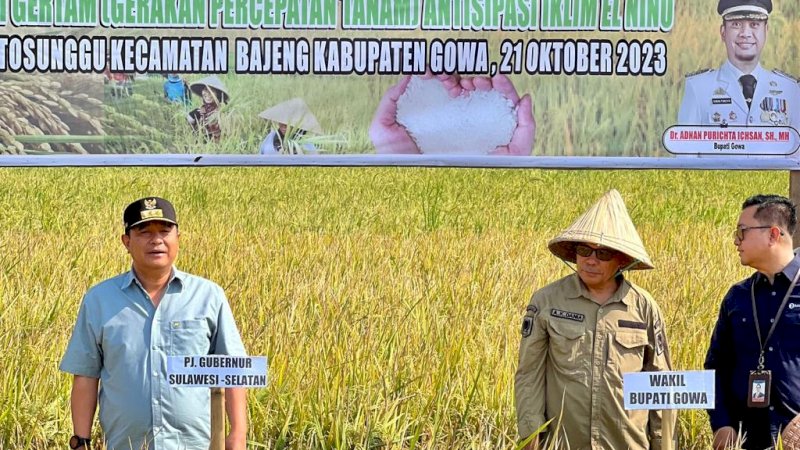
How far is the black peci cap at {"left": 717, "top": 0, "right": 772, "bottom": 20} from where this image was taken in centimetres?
525

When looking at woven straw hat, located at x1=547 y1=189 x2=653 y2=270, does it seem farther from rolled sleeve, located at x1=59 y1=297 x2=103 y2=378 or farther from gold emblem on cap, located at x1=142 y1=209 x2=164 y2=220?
rolled sleeve, located at x1=59 y1=297 x2=103 y2=378

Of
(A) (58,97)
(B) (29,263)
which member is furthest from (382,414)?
(B) (29,263)

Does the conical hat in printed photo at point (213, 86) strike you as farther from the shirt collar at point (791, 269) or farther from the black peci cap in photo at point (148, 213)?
the shirt collar at point (791, 269)

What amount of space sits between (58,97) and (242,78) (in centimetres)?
84

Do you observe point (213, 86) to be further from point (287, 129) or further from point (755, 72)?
point (755, 72)

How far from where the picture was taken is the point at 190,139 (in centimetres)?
524

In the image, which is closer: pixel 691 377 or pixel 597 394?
pixel 691 377

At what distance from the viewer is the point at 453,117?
5254 millimetres

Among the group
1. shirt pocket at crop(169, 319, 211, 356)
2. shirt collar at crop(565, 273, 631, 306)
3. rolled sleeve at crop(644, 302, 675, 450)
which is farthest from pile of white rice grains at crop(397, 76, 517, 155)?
shirt pocket at crop(169, 319, 211, 356)

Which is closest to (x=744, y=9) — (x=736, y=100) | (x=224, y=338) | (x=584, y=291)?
(x=736, y=100)

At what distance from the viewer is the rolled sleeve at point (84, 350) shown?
3.43 meters

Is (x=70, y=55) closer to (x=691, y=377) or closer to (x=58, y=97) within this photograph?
(x=58, y=97)

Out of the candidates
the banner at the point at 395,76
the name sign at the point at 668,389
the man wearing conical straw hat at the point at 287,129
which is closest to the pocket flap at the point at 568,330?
the name sign at the point at 668,389

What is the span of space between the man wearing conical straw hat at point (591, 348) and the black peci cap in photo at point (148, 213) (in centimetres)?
115
